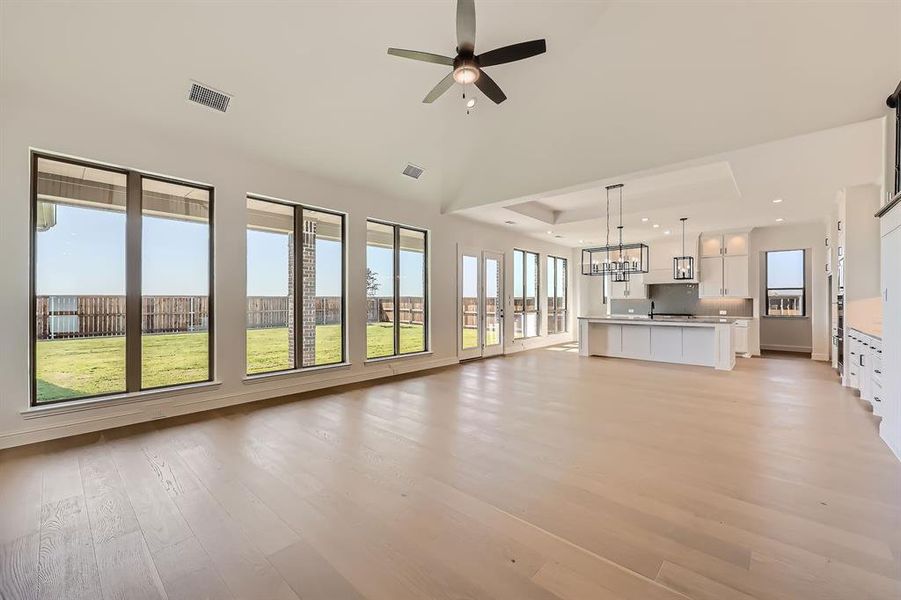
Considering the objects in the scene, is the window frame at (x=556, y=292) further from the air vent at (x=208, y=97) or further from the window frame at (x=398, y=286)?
the air vent at (x=208, y=97)

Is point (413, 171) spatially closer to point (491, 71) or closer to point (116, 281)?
point (491, 71)

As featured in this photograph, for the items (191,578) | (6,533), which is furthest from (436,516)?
(6,533)

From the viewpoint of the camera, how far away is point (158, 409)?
13.7 feet

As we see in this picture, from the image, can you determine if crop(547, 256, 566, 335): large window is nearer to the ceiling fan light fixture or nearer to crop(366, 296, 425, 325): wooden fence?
crop(366, 296, 425, 325): wooden fence

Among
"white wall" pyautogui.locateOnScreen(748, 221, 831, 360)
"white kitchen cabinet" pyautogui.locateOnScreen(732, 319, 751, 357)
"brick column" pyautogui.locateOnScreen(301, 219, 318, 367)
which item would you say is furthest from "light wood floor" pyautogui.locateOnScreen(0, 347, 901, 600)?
"white wall" pyautogui.locateOnScreen(748, 221, 831, 360)

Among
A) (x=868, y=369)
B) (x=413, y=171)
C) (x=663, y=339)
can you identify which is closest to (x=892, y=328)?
(x=868, y=369)

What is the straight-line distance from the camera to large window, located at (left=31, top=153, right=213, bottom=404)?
146 inches

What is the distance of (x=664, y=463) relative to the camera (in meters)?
2.98

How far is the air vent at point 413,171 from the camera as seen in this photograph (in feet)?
19.7

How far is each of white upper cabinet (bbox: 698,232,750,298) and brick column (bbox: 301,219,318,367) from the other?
29.8 feet

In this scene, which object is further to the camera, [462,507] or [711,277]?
[711,277]

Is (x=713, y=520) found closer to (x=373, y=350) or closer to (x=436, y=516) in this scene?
(x=436, y=516)

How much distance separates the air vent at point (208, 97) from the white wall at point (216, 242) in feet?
2.01

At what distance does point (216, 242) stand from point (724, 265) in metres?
10.5
